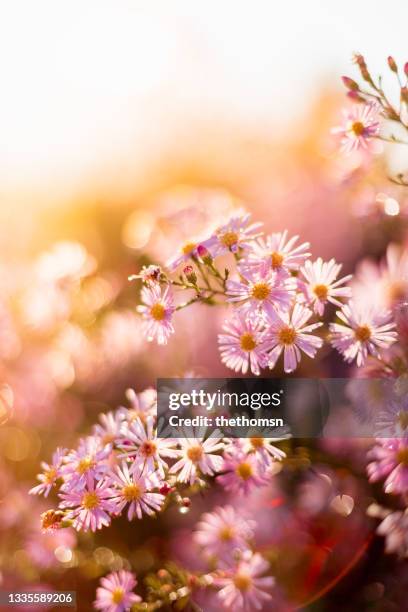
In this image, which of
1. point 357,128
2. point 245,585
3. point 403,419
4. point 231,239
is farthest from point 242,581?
point 357,128

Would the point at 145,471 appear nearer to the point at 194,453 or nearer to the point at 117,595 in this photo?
the point at 194,453

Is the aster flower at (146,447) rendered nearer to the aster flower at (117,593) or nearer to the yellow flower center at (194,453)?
the yellow flower center at (194,453)

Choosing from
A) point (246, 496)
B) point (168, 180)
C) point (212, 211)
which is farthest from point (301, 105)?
point (246, 496)

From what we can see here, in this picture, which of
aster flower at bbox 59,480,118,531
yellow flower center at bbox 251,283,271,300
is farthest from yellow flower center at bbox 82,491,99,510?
yellow flower center at bbox 251,283,271,300

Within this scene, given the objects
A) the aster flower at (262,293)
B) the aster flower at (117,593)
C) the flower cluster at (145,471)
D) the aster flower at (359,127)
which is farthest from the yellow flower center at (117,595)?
the aster flower at (359,127)

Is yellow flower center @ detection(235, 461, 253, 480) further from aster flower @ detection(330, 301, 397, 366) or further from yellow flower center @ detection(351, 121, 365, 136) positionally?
yellow flower center @ detection(351, 121, 365, 136)

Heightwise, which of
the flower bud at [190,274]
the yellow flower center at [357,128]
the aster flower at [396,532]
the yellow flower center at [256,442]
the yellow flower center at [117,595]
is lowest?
the yellow flower center at [117,595]

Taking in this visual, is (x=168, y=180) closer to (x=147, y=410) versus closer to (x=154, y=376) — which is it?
(x=154, y=376)

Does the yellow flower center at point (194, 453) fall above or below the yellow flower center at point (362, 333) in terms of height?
below
